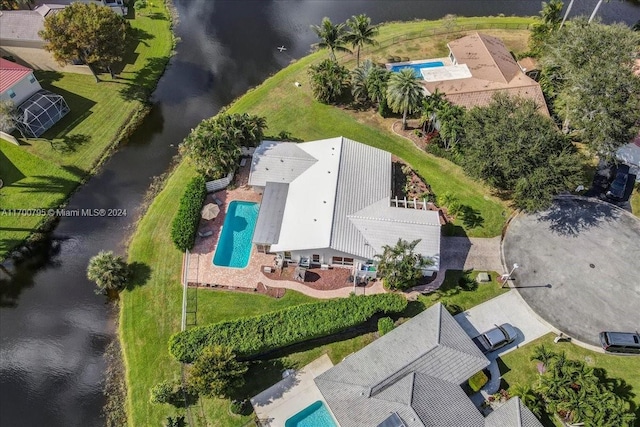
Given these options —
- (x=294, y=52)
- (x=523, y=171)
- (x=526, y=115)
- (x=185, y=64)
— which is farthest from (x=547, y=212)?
(x=185, y=64)

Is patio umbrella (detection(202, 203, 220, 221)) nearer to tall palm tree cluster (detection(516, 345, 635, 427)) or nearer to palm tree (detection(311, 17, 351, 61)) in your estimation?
palm tree (detection(311, 17, 351, 61))

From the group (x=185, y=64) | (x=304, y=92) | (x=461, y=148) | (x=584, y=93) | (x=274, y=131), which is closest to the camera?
(x=584, y=93)

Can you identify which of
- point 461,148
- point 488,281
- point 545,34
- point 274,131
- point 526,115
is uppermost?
point 545,34

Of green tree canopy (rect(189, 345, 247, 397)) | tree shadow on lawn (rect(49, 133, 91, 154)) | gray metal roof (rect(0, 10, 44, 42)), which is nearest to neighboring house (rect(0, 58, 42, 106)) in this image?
tree shadow on lawn (rect(49, 133, 91, 154))

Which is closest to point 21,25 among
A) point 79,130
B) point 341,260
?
point 79,130

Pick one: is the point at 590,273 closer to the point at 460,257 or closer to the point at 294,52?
the point at 460,257

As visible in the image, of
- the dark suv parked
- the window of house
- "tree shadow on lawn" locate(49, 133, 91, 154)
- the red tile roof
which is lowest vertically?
"tree shadow on lawn" locate(49, 133, 91, 154)
